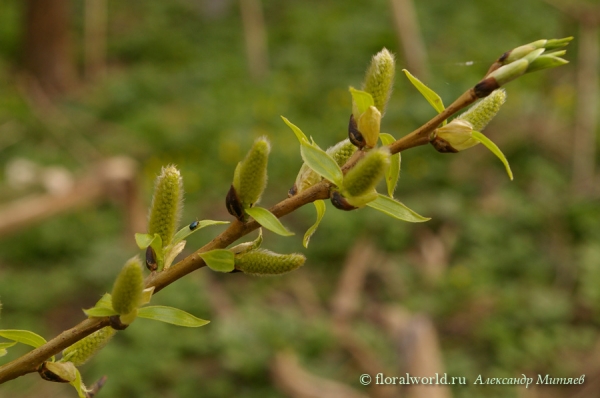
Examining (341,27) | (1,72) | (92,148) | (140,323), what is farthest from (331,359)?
(1,72)

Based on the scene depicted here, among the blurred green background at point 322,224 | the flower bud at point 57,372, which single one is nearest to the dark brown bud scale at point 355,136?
the flower bud at point 57,372

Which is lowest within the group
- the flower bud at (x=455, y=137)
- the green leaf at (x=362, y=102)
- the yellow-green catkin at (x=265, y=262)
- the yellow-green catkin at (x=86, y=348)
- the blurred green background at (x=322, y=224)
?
the blurred green background at (x=322, y=224)

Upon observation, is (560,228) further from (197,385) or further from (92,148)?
(92,148)

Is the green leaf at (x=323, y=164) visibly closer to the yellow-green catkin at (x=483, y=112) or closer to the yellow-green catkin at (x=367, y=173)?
the yellow-green catkin at (x=367, y=173)

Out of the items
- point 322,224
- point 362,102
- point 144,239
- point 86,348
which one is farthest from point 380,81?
point 322,224

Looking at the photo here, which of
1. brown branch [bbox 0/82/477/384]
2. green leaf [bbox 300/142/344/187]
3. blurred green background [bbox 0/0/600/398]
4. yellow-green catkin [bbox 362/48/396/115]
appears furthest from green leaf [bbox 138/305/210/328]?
blurred green background [bbox 0/0/600/398]

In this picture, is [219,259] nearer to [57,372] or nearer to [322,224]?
[57,372]
